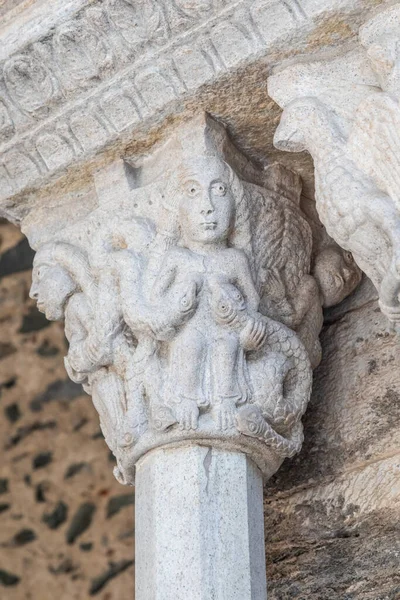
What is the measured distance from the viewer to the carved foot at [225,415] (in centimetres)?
193

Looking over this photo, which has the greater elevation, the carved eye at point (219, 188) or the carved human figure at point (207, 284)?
the carved eye at point (219, 188)

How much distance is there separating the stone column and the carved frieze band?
9cm

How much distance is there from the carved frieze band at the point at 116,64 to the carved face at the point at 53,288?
0.60 ft

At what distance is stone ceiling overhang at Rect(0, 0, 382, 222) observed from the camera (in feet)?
6.13

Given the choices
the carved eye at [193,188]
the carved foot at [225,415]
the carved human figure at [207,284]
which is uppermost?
the carved eye at [193,188]

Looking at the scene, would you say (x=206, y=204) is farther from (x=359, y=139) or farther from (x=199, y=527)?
(x=199, y=527)

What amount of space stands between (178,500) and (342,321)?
0.62 meters

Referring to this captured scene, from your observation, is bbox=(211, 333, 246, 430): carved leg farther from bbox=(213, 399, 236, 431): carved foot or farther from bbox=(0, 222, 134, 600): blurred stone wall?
bbox=(0, 222, 134, 600): blurred stone wall

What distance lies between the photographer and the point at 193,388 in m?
1.95

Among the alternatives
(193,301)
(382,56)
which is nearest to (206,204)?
(193,301)

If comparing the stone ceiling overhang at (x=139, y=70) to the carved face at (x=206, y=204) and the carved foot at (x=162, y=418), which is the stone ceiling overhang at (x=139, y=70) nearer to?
the carved face at (x=206, y=204)

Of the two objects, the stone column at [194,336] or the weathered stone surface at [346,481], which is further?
the weathered stone surface at [346,481]

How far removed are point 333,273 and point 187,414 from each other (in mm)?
472

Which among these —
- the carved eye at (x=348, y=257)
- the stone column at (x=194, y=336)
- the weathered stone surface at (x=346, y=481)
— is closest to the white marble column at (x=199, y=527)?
the stone column at (x=194, y=336)
